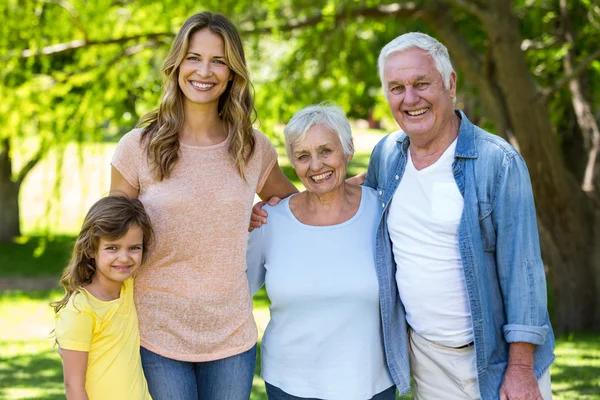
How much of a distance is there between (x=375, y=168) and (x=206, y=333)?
1002 mm

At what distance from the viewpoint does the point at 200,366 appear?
3145 millimetres

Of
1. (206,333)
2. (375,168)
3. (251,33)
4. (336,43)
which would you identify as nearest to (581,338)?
(336,43)

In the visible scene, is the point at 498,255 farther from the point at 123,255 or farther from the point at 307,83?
the point at 307,83

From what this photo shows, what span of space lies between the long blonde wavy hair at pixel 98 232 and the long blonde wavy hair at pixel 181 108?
0.19 meters

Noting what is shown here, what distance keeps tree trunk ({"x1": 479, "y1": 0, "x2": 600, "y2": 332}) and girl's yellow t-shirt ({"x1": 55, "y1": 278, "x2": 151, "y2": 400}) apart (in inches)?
209

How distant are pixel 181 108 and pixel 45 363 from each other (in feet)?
17.7

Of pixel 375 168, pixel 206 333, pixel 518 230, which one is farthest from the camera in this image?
pixel 375 168

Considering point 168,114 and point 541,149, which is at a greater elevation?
point 168,114

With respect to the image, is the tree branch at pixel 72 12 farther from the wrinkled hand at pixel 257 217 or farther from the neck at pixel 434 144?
the neck at pixel 434 144

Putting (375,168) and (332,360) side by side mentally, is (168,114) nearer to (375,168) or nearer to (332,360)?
(375,168)

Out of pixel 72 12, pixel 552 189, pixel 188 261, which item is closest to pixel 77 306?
pixel 188 261

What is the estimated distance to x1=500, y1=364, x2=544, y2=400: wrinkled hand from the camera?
2.89m

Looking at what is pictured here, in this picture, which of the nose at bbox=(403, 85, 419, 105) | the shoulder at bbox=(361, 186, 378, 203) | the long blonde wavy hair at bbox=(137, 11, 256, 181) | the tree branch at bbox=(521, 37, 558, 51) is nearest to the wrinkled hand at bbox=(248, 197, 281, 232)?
the long blonde wavy hair at bbox=(137, 11, 256, 181)

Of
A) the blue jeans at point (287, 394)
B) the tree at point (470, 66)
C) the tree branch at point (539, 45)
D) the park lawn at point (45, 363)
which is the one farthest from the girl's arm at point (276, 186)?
the tree branch at point (539, 45)
